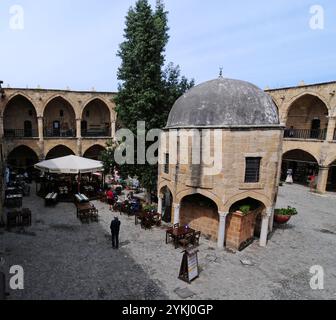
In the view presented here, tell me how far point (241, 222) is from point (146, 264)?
437 centimetres

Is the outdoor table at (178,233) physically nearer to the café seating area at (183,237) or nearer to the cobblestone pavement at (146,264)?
the café seating area at (183,237)

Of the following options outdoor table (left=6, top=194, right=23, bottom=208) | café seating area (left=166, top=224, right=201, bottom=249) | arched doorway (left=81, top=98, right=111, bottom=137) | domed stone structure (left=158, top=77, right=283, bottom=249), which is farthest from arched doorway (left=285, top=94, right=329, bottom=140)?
outdoor table (left=6, top=194, right=23, bottom=208)

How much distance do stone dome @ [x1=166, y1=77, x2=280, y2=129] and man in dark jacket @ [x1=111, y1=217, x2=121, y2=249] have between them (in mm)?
5154

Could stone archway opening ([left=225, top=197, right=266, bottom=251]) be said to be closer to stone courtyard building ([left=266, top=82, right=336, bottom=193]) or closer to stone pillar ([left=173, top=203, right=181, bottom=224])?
stone pillar ([left=173, top=203, right=181, bottom=224])

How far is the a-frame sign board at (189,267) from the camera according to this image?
806 cm

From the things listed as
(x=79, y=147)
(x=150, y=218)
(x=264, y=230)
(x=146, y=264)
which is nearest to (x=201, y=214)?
(x=150, y=218)

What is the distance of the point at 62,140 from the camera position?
85.4 ft

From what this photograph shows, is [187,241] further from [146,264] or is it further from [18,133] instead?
[18,133]

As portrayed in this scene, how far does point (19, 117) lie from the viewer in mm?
27281

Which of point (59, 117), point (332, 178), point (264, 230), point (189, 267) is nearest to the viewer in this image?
point (189, 267)

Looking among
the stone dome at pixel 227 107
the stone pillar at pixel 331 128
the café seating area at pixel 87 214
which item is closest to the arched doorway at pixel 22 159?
the café seating area at pixel 87 214

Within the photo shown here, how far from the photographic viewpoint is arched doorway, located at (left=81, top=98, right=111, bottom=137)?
2997 cm

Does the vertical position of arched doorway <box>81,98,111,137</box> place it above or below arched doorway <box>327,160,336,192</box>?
above
